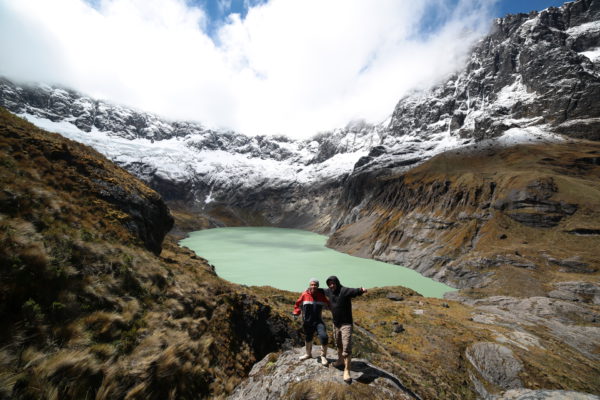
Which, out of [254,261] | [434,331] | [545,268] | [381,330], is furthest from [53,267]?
[254,261]

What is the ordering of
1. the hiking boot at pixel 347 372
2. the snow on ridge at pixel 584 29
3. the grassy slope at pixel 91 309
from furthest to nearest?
the snow on ridge at pixel 584 29 < the hiking boot at pixel 347 372 < the grassy slope at pixel 91 309

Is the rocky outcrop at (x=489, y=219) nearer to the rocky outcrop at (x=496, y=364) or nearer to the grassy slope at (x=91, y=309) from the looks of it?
the rocky outcrop at (x=496, y=364)

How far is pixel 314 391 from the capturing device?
707 cm

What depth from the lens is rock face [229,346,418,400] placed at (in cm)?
721

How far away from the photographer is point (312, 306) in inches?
381

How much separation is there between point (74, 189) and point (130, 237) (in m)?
3.70

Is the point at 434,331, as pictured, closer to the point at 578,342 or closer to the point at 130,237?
the point at 578,342

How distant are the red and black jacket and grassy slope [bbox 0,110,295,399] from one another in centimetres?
308

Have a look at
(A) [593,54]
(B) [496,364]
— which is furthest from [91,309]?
(A) [593,54]

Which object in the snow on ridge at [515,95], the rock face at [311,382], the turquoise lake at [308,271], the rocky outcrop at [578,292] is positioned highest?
the snow on ridge at [515,95]

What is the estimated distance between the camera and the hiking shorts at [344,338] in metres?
8.30

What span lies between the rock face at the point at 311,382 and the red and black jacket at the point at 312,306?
1.40m

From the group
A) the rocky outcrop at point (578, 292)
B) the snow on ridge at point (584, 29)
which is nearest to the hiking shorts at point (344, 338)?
the rocky outcrop at point (578, 292)

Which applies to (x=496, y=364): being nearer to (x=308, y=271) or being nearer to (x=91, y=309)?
(x=91, y=309)
